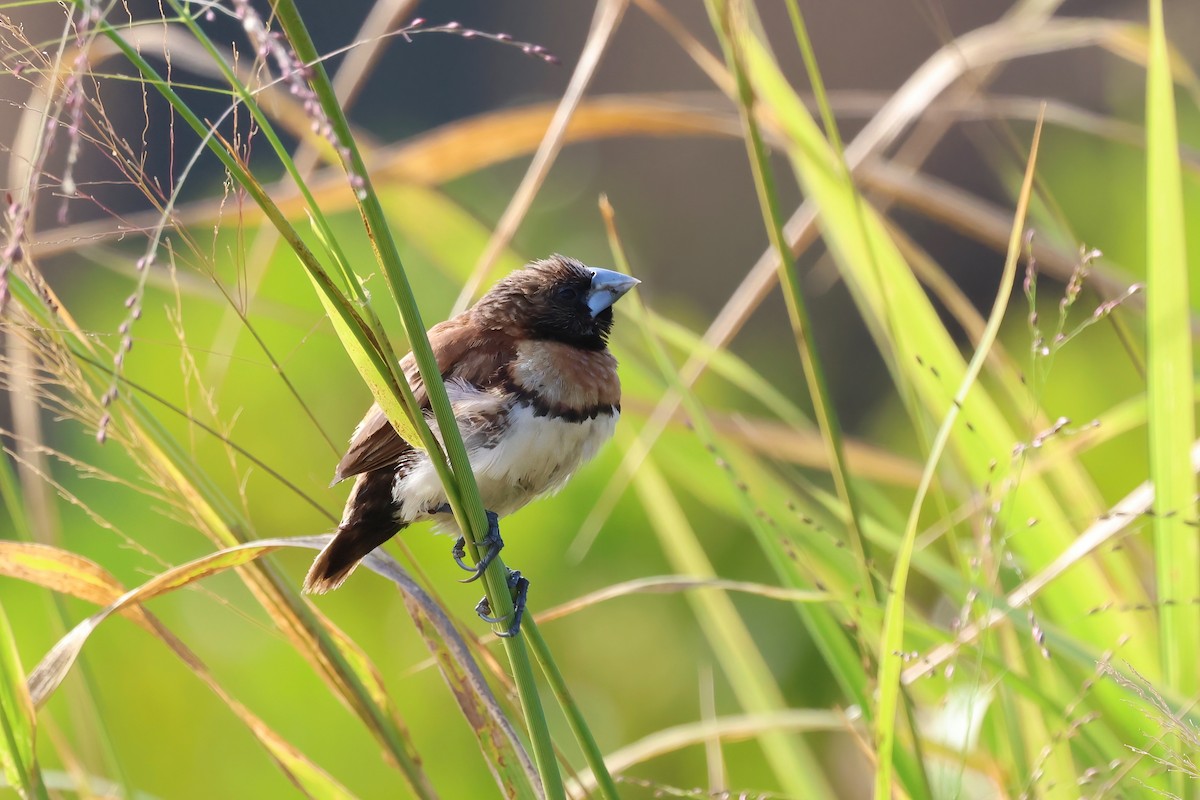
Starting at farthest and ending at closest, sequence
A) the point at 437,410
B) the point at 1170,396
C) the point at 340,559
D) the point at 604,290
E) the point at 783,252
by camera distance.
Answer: the point at 604,290, the point at 340,559, the point at 1170,396, the point at 783,252, the point at 437,410

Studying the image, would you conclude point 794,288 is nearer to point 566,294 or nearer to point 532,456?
point 532,456

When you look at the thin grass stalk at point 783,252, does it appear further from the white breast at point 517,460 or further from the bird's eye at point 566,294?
the bird's eye at point 566,294

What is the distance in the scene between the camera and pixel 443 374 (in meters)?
1.67

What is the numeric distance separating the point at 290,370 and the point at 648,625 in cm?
131

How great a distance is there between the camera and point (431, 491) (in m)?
1.49

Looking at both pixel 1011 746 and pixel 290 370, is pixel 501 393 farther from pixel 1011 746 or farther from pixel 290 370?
pixel 290 370

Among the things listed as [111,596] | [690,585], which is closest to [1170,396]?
[690,585]

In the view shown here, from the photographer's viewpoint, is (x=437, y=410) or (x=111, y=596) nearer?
(x=437, y=410)

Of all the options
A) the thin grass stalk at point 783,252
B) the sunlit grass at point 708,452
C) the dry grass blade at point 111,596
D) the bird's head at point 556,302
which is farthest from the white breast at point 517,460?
the thin grass stalk at point 783,252

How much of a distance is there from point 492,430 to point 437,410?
637 millimetres

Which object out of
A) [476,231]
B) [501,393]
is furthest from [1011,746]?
[476,231]

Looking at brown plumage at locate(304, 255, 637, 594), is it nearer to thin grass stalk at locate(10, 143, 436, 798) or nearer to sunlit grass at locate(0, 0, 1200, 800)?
sunlit grass at locate(0, 0, 1200, 800)

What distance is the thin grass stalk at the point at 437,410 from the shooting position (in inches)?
31.9

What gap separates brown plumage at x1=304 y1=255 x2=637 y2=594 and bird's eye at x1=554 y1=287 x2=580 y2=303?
68 millimetres
